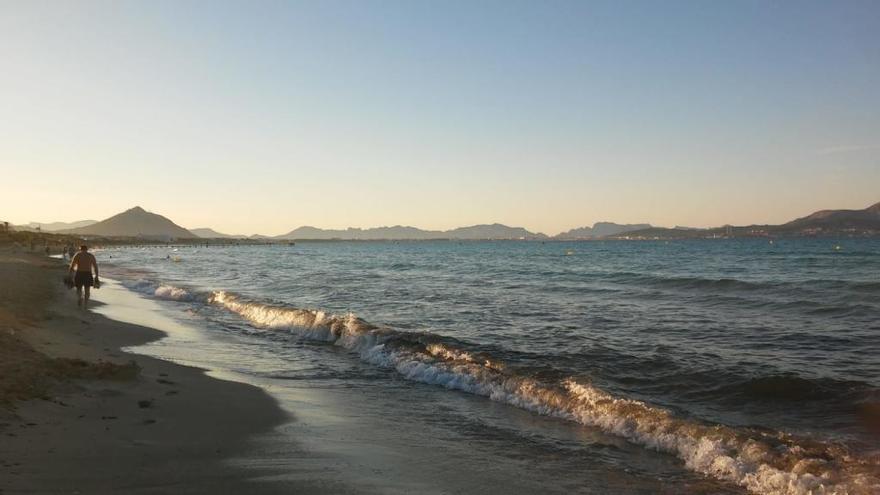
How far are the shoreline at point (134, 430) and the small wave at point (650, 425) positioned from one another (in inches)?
161

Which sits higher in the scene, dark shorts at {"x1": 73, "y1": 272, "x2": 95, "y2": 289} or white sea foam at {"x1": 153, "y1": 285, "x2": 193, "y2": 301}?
dark shorts at {"x1": 73, "y1": 272, "x2": 95, "y2": 289}

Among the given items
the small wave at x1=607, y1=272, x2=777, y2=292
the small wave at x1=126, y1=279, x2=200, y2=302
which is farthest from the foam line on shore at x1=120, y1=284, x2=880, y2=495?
the small wave at x1=607, y1=272, x2=777, y2=292

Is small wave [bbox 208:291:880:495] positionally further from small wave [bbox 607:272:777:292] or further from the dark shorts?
small wave [bbox 607:272:777:292]

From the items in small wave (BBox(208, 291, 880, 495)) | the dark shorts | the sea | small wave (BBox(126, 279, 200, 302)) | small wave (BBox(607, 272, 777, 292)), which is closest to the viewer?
small wave (BBox(208, 291, 880, 495))

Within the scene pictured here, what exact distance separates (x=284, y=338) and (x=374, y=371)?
216 inches

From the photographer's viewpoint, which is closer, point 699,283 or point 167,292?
point 167,292

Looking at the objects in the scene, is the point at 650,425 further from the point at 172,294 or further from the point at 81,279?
the point at 172,294

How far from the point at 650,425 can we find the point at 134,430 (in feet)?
23.6

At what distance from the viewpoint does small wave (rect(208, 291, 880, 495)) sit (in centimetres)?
668

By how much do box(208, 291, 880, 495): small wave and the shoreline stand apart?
13.4 ft

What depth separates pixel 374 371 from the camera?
1323 cm

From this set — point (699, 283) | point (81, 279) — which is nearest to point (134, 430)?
point (81, 279)

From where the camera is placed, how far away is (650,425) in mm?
8586

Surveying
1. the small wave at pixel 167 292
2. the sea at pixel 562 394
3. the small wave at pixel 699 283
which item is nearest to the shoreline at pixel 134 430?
the sea at pixel 562 394
